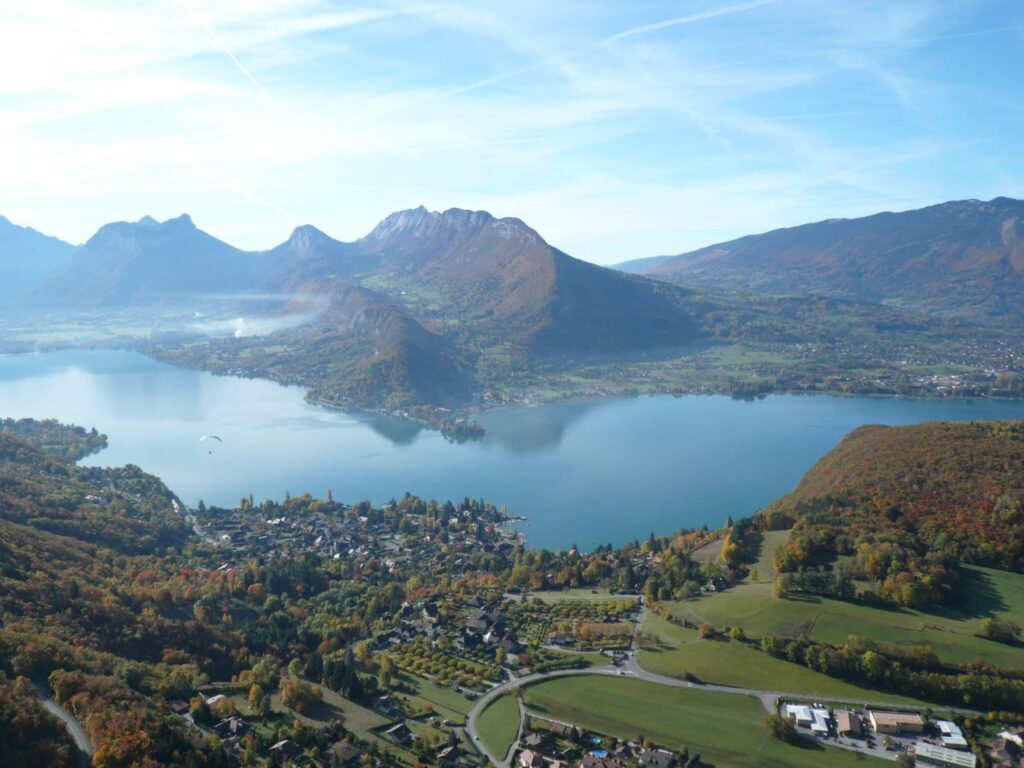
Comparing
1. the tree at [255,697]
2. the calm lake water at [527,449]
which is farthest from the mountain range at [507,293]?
the tree at [255,697]

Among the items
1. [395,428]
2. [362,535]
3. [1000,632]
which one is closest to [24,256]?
[395,428]

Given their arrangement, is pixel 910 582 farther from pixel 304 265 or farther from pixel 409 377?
pixel 304 265

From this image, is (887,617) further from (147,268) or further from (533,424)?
(147,268)

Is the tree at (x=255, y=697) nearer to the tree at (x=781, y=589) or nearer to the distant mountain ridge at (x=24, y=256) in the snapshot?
the tree at (x=781, y=589)

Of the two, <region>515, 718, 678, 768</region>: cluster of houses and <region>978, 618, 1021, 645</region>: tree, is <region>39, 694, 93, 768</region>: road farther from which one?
<region>978, 618, 1021, 645</region>: tree

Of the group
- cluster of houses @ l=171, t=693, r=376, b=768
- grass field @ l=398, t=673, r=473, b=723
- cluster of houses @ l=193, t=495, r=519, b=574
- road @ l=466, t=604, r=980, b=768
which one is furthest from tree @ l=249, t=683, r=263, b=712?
cluster of houses @ l=193, t=495, r=519, b=574

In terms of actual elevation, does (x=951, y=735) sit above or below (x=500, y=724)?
above

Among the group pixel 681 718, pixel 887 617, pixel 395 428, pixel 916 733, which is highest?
Answer: pixel 395 428
